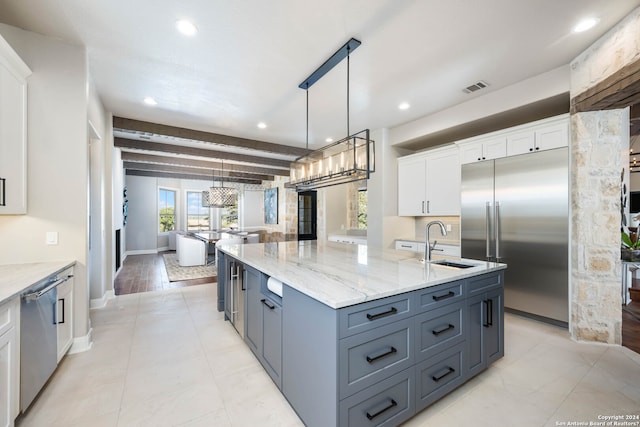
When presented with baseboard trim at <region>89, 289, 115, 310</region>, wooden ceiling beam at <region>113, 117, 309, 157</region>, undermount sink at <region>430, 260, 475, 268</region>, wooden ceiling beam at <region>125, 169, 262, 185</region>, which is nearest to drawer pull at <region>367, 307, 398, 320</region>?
undermount sink at <region>430, 260, 475, 268</region>

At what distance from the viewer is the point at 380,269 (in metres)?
1.99

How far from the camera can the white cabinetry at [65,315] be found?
2.12 metres

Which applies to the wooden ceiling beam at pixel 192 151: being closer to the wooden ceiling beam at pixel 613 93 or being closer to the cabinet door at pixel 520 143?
the cabinet door at pixel 520 143

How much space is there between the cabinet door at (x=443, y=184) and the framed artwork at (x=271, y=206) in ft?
20.8

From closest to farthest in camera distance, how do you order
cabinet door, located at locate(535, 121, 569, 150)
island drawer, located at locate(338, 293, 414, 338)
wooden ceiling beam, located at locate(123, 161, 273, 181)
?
island drawer, located at locate(338, 293, 414, 338), cabinet door, located at locate(535, 121, 569, 150), wooden ceiling beam, located at locate(123, 161, 273, 181)

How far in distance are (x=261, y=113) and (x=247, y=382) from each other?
3.45 m

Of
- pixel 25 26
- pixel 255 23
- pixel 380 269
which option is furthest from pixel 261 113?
pixel 380 269

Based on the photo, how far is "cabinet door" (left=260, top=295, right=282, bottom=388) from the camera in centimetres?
184

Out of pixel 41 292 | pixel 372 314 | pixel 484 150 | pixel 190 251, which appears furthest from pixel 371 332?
pixel 190 251

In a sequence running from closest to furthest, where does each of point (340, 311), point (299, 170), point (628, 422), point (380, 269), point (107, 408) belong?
point (340, 311)
point (628, 422)
point (107, 408)
point (380, 269)
point (299, 170)

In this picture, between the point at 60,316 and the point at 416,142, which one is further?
the point at 416,142

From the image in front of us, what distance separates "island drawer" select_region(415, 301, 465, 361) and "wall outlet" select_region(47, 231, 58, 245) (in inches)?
118

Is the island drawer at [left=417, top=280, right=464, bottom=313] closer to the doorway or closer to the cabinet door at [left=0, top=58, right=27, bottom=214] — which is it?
the cabinet door at [left=0, top=58, right=27, bottom=214]

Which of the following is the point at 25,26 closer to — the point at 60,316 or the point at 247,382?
the point at 60,316
